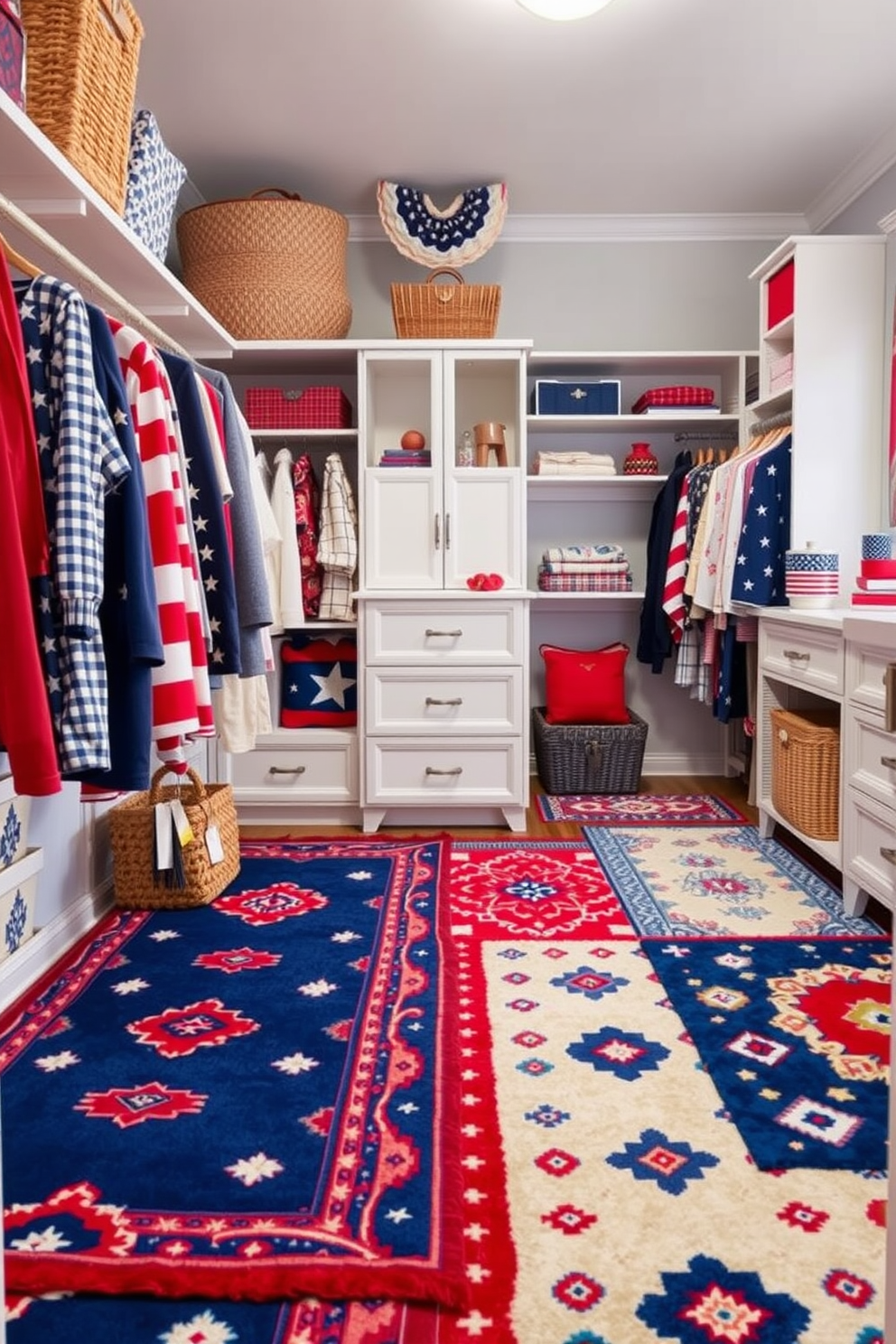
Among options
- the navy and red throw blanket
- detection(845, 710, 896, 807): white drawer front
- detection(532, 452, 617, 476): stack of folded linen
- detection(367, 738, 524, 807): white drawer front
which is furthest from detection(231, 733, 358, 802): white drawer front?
detection(845, 710, 896, 807): white drawer front

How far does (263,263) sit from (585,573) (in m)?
1.79

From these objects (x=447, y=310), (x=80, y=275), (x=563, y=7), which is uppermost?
(x=563, y=7)

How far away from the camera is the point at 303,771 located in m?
3.85

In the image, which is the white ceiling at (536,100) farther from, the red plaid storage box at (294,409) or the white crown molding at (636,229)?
the red plaid storage box at (294,409)

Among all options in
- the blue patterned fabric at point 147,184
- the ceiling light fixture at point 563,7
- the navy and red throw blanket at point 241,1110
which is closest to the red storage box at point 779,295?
the ceiling light fixture at point 563,7

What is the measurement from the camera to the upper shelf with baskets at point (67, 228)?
69.1 inches

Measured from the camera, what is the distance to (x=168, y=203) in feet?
8.71

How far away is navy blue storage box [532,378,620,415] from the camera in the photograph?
13.6ft

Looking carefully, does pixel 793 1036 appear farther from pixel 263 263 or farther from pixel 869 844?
pixel 263 263

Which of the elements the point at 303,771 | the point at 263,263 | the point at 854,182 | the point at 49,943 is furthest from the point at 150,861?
the point at 854,182

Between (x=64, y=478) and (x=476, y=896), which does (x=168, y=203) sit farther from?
(x=476, y=896)

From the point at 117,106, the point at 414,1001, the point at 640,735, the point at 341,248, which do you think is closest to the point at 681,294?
the point at 341,248

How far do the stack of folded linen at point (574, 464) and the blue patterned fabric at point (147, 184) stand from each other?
198cm

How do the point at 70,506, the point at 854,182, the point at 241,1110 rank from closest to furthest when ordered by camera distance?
the point at 70,506 < the point at 241,1110 < the point at 854,182
